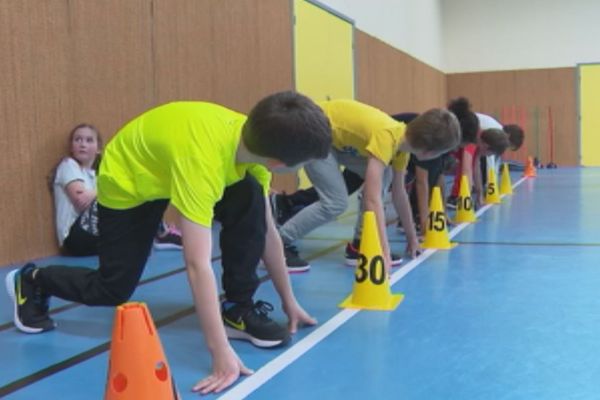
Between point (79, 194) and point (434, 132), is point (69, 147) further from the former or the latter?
point (434, 132)

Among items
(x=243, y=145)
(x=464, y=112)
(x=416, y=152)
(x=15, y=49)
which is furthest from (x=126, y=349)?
(x=464, y=112)

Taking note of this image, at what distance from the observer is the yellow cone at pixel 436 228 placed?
377 cm

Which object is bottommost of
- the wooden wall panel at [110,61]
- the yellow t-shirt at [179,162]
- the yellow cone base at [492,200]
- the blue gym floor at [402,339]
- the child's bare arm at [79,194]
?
the blue gym floor at [402,339]

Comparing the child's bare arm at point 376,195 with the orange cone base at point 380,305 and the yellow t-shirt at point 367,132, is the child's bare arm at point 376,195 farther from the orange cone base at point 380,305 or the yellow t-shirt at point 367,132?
the orange cone base at point 380,305

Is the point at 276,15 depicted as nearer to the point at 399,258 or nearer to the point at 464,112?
the point at 464,112

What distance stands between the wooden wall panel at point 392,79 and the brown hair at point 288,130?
285 inches

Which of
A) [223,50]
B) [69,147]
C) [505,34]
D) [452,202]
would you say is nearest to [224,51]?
[223,50]

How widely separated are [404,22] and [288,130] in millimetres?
10100

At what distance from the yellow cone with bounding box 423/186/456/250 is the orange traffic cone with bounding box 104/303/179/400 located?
2655 mm

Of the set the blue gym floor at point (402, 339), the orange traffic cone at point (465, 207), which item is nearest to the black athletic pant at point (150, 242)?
the blue gym floor at point (402, 339)

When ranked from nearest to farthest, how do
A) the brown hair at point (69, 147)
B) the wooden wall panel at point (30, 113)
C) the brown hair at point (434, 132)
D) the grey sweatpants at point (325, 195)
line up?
the brown hair at point (434, 132)
the grey sweatpants at point (325, 195)
the wooden wall panel at point (30, 113)
the brown hair at point (69, 147)

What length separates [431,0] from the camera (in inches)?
503

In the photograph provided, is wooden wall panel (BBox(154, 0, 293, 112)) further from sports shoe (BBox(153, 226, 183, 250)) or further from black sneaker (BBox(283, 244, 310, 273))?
black sneaker (BBox(283, 244, 310, 273))

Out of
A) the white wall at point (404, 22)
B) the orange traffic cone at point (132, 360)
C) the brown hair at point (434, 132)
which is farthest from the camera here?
the white wall at point (404, 22)
